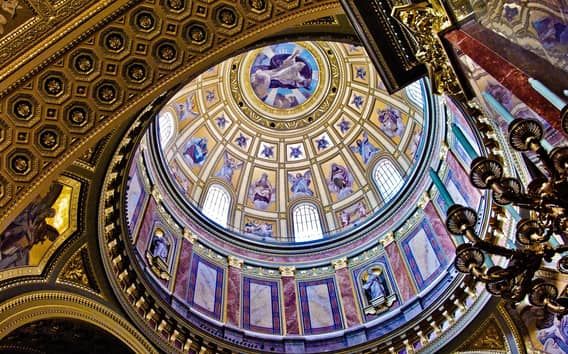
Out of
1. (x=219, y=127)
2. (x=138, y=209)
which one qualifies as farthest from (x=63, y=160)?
(x=219, y=127)

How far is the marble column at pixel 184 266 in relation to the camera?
14.7 m

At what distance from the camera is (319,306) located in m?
16.6

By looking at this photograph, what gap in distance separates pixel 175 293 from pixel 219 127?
916cm

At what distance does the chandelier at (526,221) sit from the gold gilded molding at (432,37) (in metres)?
1.59

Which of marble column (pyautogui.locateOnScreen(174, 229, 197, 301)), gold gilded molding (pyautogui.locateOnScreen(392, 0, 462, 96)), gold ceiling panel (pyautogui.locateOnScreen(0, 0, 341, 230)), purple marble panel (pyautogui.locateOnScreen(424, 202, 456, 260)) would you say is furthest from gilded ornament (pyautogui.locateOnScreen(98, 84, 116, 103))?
purple marble panel (pyautogui.locateOnScreen(424, 202, 456, 260))

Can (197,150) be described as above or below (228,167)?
below

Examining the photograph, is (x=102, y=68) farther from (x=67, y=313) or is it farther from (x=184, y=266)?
(x=184, y=266)

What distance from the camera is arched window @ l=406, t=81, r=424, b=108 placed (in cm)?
1825

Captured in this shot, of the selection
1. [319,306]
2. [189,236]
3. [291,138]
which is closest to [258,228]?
→ [189,236]

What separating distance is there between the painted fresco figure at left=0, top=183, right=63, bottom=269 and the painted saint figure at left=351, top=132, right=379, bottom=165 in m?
13.3

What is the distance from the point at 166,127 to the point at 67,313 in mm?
9379

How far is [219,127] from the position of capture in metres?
21.9

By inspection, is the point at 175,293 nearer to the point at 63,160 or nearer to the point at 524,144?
the point at 63,160

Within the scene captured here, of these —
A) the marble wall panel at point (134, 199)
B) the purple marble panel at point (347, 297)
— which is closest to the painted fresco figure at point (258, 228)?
the purple marble panel at point (347, 297)
